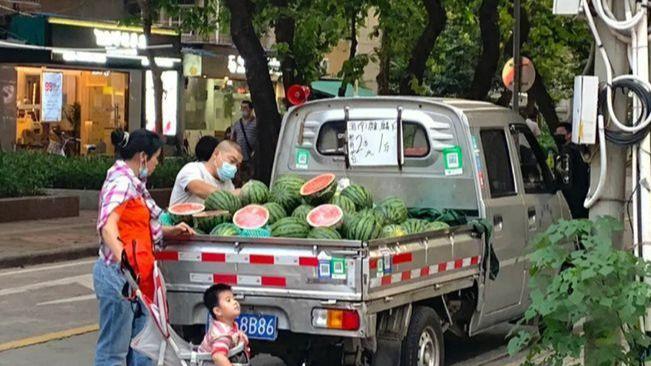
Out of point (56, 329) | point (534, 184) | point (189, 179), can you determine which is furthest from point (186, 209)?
point (534, 184)

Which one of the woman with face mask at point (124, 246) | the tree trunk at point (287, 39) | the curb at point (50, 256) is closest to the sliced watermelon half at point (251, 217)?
the woman with face mask at point (124, 246)

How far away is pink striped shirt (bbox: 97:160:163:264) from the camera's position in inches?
282

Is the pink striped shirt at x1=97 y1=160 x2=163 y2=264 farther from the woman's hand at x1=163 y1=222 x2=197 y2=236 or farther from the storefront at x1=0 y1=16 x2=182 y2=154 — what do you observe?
the storefront at x1=0 y1=16 x2=182 y2=154

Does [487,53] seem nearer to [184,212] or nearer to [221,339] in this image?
[184,212]

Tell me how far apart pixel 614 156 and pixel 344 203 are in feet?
7.25

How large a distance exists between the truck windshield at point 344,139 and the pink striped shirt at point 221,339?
9.26 feet

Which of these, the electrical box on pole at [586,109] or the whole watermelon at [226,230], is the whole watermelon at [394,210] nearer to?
the whole watermelon at [226,230]

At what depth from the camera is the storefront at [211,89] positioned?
105 ft

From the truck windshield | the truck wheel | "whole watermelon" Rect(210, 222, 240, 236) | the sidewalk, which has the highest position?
the truck windshield

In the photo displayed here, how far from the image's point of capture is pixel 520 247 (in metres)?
9.50

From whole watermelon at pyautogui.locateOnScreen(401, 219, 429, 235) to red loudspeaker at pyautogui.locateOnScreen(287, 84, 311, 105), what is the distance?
9.74 meters

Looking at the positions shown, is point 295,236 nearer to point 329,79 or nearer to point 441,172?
point 441,172

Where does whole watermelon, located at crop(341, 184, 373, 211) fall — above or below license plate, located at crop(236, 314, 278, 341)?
above

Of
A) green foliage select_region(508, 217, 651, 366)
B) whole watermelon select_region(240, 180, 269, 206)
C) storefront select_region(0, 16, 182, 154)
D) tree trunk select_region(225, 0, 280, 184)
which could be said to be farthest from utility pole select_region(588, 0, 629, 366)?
storefront select_region(0, 16, 182, 154)
